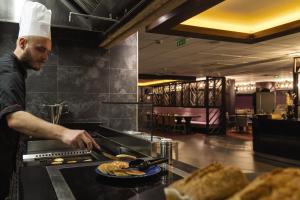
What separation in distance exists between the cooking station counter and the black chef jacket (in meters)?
0.10

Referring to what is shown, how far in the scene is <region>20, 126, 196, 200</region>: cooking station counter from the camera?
112cm

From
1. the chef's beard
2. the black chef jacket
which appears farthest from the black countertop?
the chef's beard

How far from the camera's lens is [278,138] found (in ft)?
24.6

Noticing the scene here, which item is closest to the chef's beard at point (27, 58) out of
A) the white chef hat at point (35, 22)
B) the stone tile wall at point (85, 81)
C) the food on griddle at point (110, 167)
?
the white chef hat at point (35, 22)

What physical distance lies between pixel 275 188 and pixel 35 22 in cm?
170

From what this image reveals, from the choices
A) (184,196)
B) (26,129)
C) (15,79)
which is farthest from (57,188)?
(184,196)

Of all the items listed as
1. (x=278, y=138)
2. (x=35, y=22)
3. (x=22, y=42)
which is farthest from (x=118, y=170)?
(x=278, y=138)

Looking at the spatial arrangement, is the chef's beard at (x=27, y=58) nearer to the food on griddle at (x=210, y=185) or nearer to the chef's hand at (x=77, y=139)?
the chef's hand at (x=77, y=139)

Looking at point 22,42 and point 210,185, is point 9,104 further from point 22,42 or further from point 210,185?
point 210,185

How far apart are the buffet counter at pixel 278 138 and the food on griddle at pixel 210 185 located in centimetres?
712

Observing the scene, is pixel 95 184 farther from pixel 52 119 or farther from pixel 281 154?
pixel 281 154

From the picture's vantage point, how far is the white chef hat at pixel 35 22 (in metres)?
1.69

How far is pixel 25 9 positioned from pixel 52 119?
5.52ft

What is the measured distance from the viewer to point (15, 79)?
1382 millimetres
